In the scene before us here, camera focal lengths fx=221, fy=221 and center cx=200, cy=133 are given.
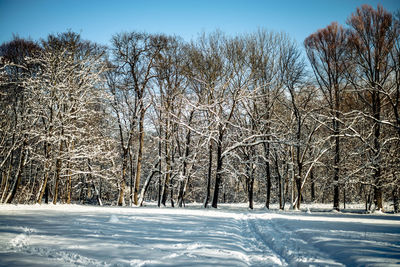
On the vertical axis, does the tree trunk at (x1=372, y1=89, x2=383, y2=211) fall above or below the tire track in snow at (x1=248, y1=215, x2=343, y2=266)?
above

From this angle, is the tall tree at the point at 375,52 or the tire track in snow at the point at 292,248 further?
the tall tree at the point at 375,52

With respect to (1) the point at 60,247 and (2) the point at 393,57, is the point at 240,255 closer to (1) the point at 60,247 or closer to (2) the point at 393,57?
(1) the point at 60,247

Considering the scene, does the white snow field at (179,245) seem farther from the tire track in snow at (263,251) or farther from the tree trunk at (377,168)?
the tree trunk at (377,168)

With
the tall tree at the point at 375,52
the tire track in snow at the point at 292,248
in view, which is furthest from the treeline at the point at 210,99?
the tire track in snow at the point at 292,248

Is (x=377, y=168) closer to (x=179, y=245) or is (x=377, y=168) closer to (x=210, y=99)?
(x=210, y=99)

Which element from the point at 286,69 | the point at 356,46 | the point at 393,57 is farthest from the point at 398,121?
the point at 286,69

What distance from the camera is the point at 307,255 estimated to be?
4.85m

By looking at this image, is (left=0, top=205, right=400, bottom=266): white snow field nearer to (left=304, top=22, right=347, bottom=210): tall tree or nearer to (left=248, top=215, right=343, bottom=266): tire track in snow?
(left=248, top=215, right=343, bottom=266): tire track in snow

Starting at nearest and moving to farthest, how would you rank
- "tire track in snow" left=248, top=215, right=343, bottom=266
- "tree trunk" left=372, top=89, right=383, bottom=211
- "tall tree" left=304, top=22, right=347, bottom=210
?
"tire track in snow" left=248, top=215, right=343, bottom=266 < "tree trunk" left=372, top=89, right=383, bottom=211 < "tall tree" left=304, top=22, right=347, bottom=210

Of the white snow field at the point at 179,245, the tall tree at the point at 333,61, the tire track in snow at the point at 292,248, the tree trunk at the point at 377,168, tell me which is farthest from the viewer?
the tall tree at the point at 333,61

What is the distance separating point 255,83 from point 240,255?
1569cm

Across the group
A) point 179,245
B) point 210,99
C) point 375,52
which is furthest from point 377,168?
point 179,245

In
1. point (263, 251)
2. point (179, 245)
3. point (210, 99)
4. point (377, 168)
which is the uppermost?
point (210, 99)

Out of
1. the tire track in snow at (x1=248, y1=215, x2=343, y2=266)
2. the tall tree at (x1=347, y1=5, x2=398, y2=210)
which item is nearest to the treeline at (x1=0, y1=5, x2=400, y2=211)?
the tall tree at (x1=347, y1=5, x2=398, y2=210)
